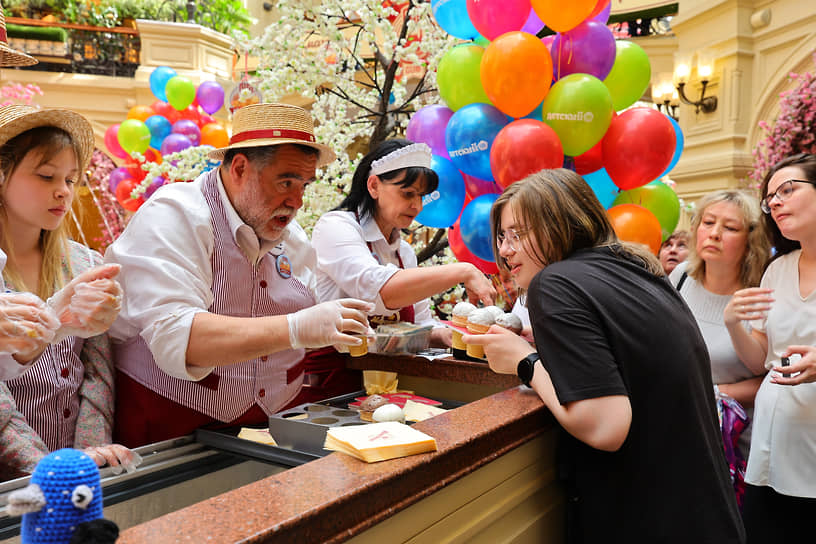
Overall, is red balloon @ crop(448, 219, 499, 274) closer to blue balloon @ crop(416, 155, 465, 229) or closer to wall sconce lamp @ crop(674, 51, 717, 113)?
blue balloon @ crop(416, 155, 465, 229)

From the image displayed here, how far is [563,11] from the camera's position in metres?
3.36

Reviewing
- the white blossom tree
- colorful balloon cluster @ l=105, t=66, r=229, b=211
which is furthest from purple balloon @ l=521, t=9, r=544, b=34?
colorful balloon cluster @ l=105, t=66, r=229, b=211

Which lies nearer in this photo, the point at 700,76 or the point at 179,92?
the point at 179,92

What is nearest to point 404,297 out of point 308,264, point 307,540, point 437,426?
point 308,264

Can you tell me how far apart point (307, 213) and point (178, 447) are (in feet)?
11.1

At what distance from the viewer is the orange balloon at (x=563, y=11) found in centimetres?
332

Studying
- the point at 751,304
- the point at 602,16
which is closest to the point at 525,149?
the point at 602,16

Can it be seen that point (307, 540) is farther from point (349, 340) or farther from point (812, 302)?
point (812, 302)

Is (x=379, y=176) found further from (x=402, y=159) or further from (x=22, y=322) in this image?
(x=22, y=322)

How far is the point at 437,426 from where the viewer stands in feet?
4.88

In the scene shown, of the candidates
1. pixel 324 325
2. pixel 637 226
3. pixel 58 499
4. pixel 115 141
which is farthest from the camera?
pixel 115 141

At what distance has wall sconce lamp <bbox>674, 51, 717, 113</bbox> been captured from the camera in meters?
8.12

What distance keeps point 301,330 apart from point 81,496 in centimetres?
94

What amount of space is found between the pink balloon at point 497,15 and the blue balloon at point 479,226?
0.94 meters
